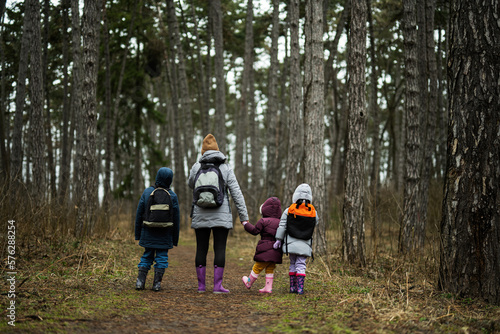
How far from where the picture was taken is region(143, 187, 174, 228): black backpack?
5468 millimetres

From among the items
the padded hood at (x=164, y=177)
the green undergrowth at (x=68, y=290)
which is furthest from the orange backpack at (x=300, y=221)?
the green undergrowth at (x=68, y=290)

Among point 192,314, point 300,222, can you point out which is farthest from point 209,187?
point 192,314

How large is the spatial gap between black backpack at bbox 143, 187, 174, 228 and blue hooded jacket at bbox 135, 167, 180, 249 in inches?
4.1

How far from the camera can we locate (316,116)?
939cm

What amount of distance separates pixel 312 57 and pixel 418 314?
6521 millimetres

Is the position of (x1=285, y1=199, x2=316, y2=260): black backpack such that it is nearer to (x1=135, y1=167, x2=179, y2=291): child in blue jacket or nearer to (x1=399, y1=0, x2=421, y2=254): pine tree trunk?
(x1=135, y1=167, x2=179, y2=291): child in blue jacket

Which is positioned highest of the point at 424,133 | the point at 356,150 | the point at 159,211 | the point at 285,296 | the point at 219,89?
the point at 219,89

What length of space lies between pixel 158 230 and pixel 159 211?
0.85 feet

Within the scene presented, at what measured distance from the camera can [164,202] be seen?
18.1ft

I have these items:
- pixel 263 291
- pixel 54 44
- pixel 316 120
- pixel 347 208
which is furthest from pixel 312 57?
pixel 54 44

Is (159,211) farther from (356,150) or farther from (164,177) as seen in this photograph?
(356,150)

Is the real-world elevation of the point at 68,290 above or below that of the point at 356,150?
below

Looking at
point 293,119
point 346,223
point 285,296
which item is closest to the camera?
point 285,296

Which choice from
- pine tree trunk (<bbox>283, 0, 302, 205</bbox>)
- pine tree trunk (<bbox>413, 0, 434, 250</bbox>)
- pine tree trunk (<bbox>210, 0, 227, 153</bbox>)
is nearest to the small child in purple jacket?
pine tree trunk (<bbox>413, 0, 434, 250</bbox>)
